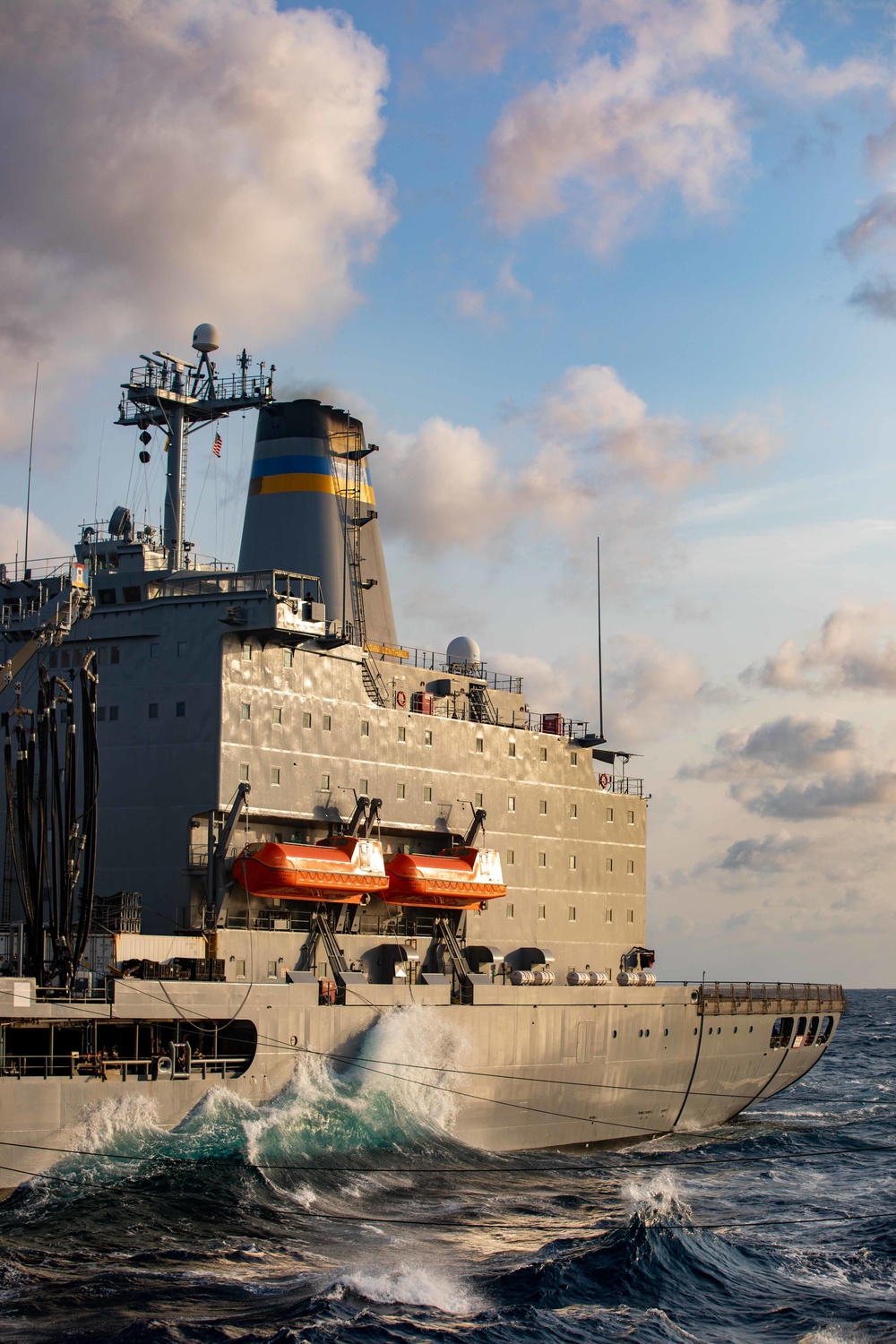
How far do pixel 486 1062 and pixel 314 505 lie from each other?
57.1 feet

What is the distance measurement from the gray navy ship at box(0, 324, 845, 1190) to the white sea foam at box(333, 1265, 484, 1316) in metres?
7.13

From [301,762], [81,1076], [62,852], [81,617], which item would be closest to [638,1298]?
[81,1076]

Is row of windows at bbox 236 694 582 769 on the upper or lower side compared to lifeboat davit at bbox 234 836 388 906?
upper

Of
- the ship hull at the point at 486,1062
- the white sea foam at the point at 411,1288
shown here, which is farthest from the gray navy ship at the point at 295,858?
the white sea foam at the point at 411,1288

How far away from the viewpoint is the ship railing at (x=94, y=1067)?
27.6 m

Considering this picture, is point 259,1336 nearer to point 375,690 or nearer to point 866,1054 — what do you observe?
point 375,690

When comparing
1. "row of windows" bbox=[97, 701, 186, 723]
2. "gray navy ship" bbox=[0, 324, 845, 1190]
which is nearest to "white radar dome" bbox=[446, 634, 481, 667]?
"gray navy ship" bbox=[0, 324, 845, 1190]

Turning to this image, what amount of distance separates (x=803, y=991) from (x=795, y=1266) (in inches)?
926

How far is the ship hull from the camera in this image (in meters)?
28.0

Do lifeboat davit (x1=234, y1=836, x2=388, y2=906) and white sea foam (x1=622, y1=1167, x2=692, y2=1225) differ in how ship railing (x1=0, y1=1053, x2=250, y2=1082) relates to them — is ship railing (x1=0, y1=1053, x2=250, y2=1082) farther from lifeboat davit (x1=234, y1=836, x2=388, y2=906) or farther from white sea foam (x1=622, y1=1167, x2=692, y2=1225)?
white sea foam (x1=622, y1=1167, x2=692, y2=1225)

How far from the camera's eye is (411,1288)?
23078mm

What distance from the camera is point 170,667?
3522 centimetres

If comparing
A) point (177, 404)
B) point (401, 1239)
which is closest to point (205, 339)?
point (177, 404)

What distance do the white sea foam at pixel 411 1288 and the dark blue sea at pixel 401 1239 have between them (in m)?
0.05
